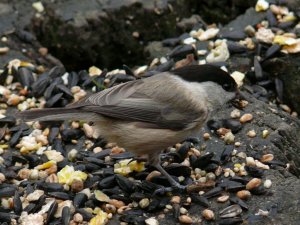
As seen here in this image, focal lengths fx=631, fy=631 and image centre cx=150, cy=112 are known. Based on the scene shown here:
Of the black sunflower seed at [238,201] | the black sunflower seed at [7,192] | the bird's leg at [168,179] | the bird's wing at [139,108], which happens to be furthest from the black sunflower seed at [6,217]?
the black sunflower seed at [238,201]

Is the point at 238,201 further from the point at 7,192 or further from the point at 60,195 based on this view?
→ the point at 7,192

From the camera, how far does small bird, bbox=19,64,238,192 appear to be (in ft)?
11.1

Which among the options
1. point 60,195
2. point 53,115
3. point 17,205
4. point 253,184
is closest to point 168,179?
point 253,184

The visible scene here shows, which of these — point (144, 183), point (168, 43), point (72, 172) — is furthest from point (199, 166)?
point (168, 43)

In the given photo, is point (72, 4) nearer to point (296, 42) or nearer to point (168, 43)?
point (168, 43)

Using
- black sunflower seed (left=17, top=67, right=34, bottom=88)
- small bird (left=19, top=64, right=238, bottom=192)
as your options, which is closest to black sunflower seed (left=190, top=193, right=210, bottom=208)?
small bird (left=19, top=64, right=238, bottom=192)

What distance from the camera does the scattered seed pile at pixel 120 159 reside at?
333cm

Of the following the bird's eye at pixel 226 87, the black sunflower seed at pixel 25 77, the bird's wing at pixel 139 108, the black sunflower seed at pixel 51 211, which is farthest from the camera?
the black sunflower seed at pixel 25 77

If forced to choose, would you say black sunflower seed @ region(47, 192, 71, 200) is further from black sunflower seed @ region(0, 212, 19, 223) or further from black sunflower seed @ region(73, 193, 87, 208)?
black sunflower seed @ region(0, 212, 19, 223)

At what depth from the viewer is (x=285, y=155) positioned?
3.65 m

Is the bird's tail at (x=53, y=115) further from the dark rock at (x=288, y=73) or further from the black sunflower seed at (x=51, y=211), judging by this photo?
the dark rock at (x=288, y=73)

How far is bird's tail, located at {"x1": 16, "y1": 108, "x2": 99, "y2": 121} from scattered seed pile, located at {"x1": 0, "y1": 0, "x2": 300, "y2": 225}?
1.24 ft

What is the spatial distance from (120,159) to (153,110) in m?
0.48

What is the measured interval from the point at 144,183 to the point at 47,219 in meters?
0.57
